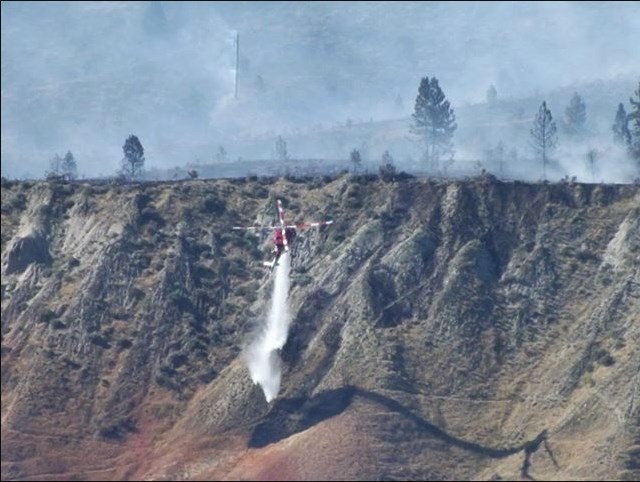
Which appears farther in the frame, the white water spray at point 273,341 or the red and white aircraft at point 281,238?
the red and white aircraft at point 281,238

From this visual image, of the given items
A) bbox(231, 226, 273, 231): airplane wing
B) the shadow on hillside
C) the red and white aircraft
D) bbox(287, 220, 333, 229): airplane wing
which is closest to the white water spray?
the shadow on hillside

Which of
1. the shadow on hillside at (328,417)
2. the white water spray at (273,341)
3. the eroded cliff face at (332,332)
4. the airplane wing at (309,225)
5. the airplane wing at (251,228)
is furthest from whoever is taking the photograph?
the airplane wing at (251,228)

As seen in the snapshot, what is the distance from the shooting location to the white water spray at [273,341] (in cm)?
15912

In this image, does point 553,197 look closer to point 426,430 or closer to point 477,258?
point 477,258

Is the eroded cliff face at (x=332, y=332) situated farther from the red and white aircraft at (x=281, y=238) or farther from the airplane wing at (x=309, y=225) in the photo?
the red and white aircraft at (x=281, y=238)

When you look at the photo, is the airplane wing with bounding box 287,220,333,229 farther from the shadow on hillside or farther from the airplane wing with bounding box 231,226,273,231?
the shadow on hillside

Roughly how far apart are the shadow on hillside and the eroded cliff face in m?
0.18

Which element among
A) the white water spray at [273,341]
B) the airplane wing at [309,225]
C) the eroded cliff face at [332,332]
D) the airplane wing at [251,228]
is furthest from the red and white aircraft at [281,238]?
the eroded cliff face at [332,332]

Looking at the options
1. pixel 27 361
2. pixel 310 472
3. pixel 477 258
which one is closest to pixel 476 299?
pixel 477 258

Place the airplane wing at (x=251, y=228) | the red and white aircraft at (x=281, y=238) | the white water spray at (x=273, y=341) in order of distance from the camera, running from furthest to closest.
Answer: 1. the airplane wing at (x=251, y=228)
2. the red and white aircraft at (x=281, y=238)
3. the white water spray at (x=273, y=341)

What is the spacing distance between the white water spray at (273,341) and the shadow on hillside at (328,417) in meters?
2.45

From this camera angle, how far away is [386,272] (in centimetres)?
16988

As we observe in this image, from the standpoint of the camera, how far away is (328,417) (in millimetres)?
154750

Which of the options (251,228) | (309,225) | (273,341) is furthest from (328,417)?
(251,228)
